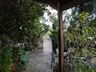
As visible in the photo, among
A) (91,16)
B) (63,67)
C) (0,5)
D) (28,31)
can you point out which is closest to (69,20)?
(91,16)

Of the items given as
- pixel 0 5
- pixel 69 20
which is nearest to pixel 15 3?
pixel 0 5

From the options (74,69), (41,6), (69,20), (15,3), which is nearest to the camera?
(74,69)

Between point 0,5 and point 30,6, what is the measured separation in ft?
2.86

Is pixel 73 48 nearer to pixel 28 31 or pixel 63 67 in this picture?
pixel 63 67

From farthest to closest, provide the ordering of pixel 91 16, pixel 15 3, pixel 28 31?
pixel 28 31 → pixel 15 3 → pixel 91 16

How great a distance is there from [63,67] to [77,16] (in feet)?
4.60

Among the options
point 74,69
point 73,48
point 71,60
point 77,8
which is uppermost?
point 77,8

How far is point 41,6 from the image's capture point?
135 inches

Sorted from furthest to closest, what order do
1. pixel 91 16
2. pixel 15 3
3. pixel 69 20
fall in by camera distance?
pixel 15 3 → pixel 69 20 → pixel 91 16

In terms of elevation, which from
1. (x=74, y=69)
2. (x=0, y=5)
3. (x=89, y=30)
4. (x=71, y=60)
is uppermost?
(x=0, y=5)

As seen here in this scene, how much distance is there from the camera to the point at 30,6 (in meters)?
3.22

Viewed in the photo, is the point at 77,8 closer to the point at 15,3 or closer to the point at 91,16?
the point at 91,16

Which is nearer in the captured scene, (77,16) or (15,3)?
(77,16)

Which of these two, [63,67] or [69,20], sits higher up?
[69,20]
